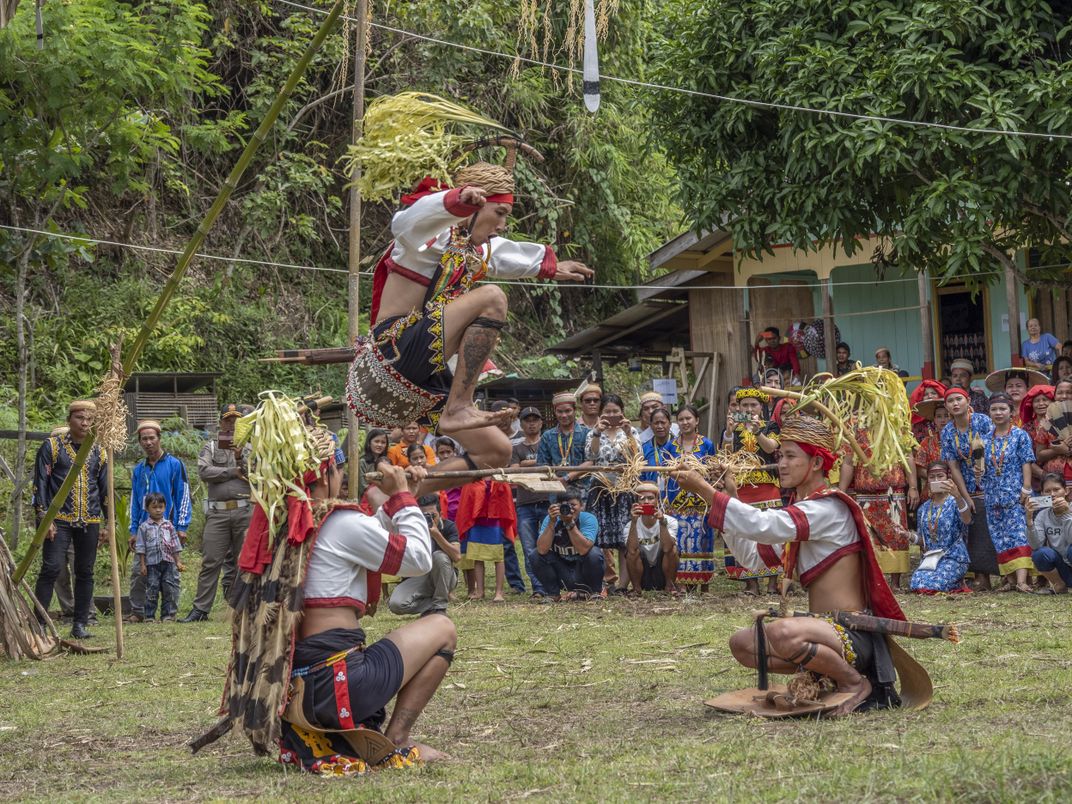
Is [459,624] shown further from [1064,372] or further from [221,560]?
[1064,372]

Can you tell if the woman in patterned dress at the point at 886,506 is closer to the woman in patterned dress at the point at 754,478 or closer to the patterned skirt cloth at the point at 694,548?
the woman in patterned dress at the point at 754,478

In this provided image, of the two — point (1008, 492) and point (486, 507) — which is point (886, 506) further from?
point (486, 507)

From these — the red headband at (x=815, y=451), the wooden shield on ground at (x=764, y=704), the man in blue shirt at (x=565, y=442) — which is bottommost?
the wooden shield on ground at (x=764, y=704)

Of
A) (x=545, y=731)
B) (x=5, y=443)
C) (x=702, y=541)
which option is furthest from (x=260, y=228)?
(x=545, y=731)

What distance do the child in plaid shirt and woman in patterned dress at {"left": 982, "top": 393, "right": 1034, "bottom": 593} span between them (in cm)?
647

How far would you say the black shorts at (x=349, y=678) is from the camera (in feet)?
16.7

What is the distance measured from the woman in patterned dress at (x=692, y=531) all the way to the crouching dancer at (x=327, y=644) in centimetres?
602

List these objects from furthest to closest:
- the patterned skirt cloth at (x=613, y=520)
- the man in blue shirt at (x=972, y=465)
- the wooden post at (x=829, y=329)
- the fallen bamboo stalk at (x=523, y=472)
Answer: the wooden post at (x=829, y=329) < the patterned skirt cloth at (x=613, y=520) < the man in blue shirt at (x=972, y=465) < the fallen bamboo stalk at (x=523, y=472)

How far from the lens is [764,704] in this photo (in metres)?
6.09

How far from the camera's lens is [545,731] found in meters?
5.91

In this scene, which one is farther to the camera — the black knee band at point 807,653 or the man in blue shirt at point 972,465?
the man in blue shirt at point 972,465

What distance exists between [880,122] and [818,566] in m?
6.50

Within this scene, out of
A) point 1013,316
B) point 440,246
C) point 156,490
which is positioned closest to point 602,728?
point 440,246

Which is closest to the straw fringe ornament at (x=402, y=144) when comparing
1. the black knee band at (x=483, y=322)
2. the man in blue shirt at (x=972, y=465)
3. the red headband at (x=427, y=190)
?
the red headband at (x=427, y=190)
